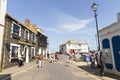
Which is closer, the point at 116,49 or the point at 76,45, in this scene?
the point at 116,49

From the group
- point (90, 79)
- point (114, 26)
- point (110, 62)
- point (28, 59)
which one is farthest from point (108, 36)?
point (28, 59)

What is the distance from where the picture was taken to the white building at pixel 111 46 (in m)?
11.4

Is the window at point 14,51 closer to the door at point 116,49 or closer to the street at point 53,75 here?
the street at point 53,75

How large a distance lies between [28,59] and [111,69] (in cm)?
1674

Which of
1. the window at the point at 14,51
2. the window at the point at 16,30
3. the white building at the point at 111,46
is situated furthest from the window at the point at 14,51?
the white building at the point at 111,46

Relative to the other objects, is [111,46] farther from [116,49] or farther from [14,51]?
[14,51]

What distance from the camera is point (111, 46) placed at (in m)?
12.4

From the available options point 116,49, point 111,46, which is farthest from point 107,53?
point 116,49

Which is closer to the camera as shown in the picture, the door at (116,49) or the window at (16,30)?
the door at (116,49)

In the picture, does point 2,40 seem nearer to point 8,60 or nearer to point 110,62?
point 8,60

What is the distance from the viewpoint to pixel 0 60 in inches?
588

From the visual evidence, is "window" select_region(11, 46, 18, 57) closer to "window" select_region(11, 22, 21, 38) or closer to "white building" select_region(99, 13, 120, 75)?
"window" select_region(11, 22, 21, 38)

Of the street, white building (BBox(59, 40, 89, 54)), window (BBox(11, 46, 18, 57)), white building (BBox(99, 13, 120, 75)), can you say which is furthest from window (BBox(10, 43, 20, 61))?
white building (BBox(59, 40, 89, 54))

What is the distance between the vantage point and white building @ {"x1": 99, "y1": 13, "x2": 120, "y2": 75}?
11422 millimetres
